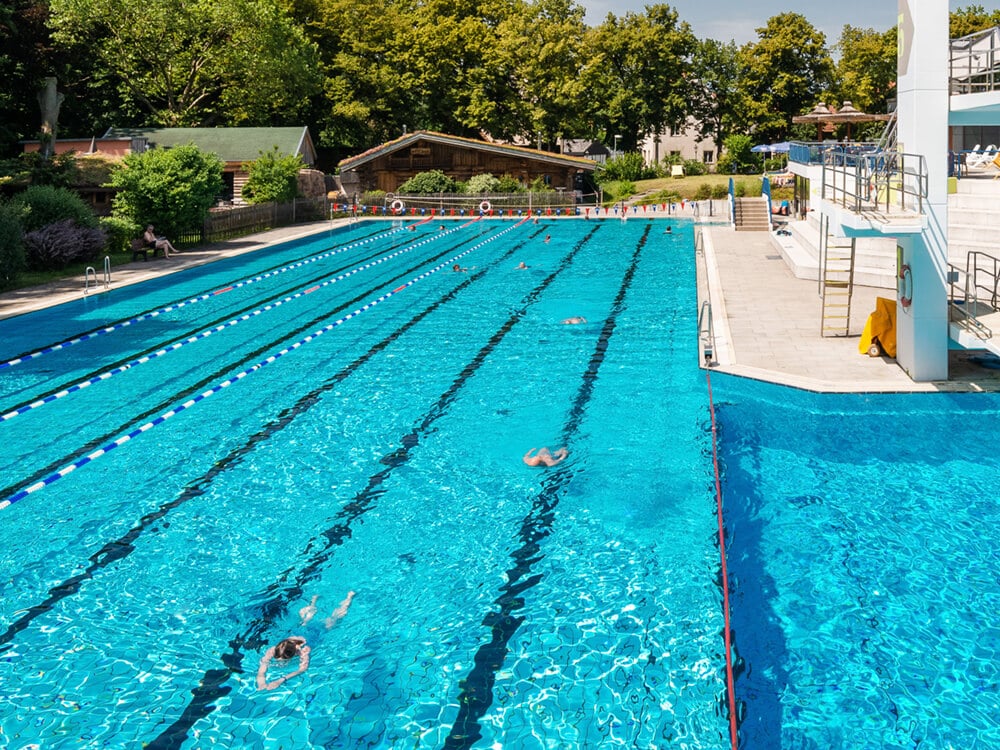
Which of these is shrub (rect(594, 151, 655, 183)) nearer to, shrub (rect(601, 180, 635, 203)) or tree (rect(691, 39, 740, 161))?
shrub (rect(601, 180, 635, 203))

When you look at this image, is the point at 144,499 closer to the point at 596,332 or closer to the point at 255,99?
the point at 596,332

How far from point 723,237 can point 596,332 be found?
14058mm

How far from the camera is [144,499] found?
1030cm

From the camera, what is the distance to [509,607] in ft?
26.5

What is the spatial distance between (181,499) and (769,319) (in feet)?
36.5

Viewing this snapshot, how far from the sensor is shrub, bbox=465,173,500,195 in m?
43.8

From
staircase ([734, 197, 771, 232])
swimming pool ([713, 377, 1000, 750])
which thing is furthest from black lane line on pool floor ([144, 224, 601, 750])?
staircase ([734, 197, 771, 232])

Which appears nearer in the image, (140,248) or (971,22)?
(140,248)

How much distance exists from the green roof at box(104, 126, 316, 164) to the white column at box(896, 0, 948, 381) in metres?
33.3

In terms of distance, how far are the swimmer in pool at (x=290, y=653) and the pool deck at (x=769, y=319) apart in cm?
775

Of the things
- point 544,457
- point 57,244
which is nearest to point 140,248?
point 57,244

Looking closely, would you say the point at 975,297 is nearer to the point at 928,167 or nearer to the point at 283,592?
the point at 928,167

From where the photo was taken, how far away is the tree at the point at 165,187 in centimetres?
2802

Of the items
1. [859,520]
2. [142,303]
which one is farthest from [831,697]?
[142,303]
